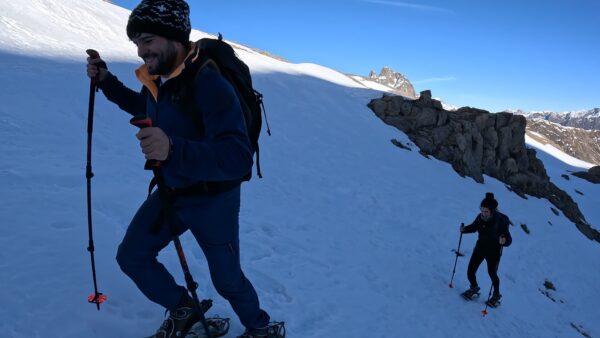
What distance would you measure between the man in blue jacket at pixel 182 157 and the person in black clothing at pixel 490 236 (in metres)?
7.43

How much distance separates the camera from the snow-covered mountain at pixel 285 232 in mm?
4422

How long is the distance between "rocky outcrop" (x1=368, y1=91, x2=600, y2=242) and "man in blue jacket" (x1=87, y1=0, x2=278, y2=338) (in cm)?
2643

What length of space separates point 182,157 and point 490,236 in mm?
9164

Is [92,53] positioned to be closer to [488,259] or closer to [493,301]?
[488,259]

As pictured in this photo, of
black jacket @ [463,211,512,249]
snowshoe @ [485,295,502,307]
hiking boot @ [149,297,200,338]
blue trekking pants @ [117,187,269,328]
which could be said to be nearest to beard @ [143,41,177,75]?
blue trekking pants @ [117,187,269,328]

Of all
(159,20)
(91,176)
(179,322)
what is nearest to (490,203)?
(179,322)

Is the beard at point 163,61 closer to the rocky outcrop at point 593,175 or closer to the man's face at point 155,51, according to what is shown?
the man's face at point 155,51

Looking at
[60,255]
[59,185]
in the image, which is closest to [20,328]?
[60,255]

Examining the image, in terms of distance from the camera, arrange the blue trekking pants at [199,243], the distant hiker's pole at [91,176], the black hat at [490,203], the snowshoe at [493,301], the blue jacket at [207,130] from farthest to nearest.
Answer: the snowshoe at [493,301]
the black hat at [490,203]
the distant hiker's pole at [91,176]
the blue trekking pants at [199,243]
the blue jacket at [207,130]

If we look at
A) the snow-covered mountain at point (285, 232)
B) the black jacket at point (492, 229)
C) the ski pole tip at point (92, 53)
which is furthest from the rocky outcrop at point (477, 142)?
the ski pole tip at point (92, 53)

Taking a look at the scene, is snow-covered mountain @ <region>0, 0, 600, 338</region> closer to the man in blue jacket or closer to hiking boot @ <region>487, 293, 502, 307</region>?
hiking boot @ <region>487, 293, 502, 307</region>

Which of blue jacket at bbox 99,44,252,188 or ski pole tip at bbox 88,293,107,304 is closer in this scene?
blue jacket at bbox 99,44,252,188

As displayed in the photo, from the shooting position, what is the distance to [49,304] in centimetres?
384

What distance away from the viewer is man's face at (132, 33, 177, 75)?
107 inches
